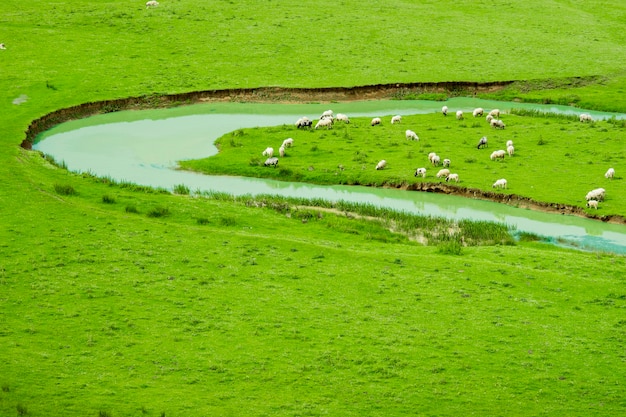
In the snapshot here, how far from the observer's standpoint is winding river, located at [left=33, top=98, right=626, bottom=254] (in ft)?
146

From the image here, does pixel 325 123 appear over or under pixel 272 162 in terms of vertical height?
over

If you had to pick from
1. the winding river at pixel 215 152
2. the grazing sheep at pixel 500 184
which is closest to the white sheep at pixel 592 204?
the winding river at pixel 215 152

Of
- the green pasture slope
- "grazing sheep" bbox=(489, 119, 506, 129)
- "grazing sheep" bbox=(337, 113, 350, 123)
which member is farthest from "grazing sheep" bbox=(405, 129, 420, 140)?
the green pasture slope

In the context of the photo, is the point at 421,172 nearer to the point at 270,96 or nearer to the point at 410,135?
the point at 410,135

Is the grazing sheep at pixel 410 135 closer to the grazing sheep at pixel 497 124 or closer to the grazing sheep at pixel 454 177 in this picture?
the grazing sheep at pixel 497 124

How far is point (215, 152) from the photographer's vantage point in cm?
5834

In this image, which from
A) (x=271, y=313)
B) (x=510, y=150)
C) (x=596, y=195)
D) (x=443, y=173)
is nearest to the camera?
(x=271, y=313)

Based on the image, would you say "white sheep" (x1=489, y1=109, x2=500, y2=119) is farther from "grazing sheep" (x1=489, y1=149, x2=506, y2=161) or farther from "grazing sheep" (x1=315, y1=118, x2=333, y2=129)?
"grazing sheep" (x1=315, y1=118, x2=333, y2=129)

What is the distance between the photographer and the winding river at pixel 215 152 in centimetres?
4450

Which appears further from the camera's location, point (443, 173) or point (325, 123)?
point (325, 123)

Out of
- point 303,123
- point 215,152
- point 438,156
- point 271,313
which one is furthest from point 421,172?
point 271,313

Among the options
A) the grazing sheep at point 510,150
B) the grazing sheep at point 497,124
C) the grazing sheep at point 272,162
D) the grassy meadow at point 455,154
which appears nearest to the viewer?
the grassy meadow at point 455,154

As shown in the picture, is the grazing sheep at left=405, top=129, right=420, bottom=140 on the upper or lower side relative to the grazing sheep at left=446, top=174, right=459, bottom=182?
upper

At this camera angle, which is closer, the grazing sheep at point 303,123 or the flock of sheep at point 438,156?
the flock of sheep at point 438,156
